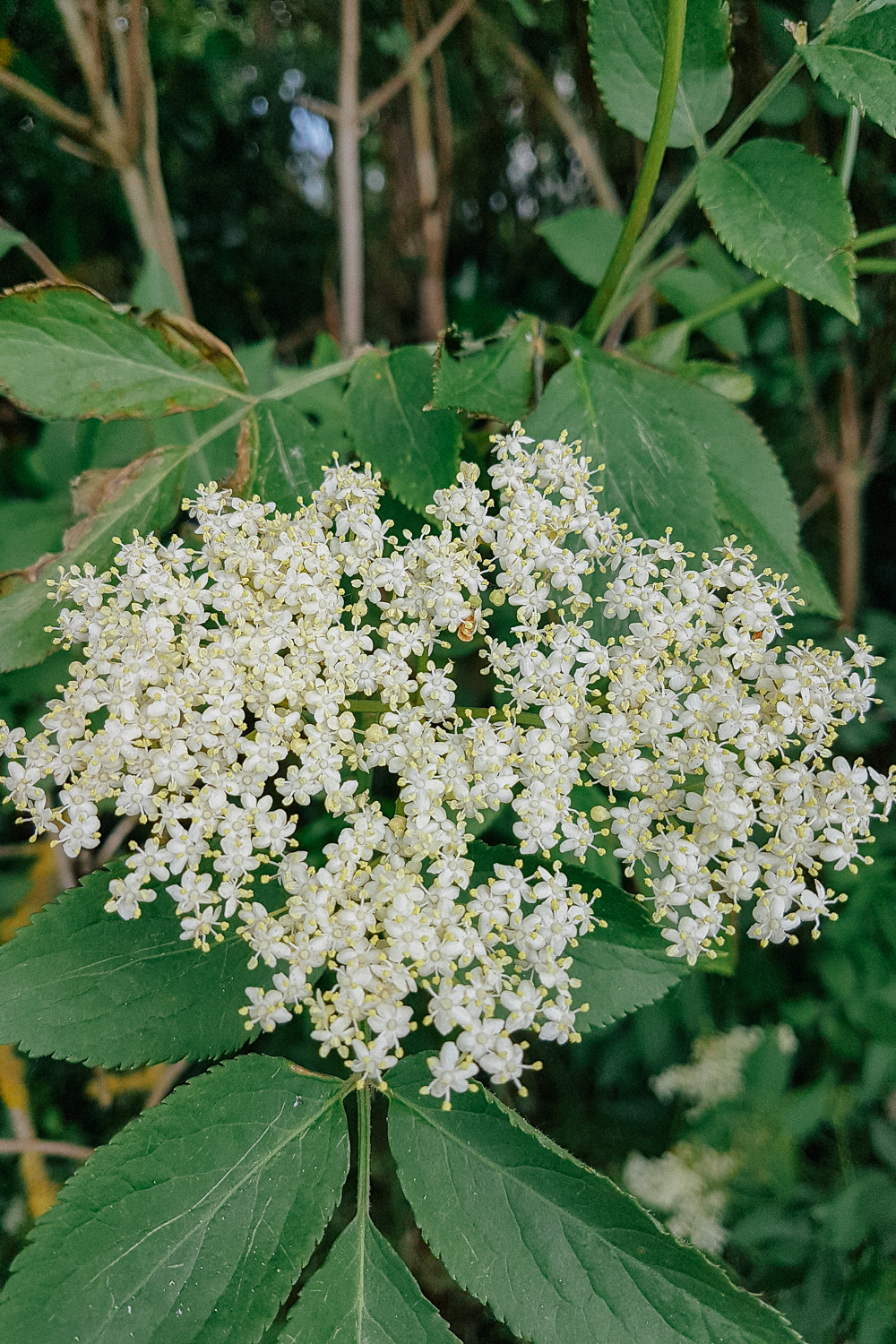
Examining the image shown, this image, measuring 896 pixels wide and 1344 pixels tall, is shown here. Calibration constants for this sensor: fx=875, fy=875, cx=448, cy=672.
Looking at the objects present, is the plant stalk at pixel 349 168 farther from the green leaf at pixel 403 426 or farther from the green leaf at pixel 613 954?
the green leaf at pixel 613 954

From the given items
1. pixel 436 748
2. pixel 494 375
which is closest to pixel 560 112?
pixel 494 375

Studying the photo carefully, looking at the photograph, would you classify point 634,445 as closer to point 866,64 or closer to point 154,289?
point 866,64

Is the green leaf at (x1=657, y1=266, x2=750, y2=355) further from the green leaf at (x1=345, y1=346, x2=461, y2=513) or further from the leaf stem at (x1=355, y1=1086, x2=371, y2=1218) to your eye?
the leaf stem at (x1=355, y1=1086, x2=371, y2=1218)

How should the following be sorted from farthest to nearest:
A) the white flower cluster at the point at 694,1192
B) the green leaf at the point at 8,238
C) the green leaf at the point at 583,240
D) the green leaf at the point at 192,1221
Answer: the white flower cluster at the point at 694,1192 < the green leaf at the point at 583,240 < the green leaf at the point at 8,238 < the green leaf at the point at 192,1221

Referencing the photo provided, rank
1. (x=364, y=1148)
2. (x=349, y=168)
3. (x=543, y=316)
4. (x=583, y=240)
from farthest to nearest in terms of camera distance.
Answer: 1. (x=543, y=316)
2. (x=349, y=168)
3. (x=583, y=240)
4. (x=364, y=1148)

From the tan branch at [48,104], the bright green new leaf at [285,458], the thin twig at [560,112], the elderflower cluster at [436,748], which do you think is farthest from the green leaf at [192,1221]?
the thin twig at [560,112]

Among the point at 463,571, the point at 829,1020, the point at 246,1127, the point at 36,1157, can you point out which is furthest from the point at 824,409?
the point at 36,1157

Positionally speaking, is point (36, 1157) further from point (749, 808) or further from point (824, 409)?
point (824, 409)
